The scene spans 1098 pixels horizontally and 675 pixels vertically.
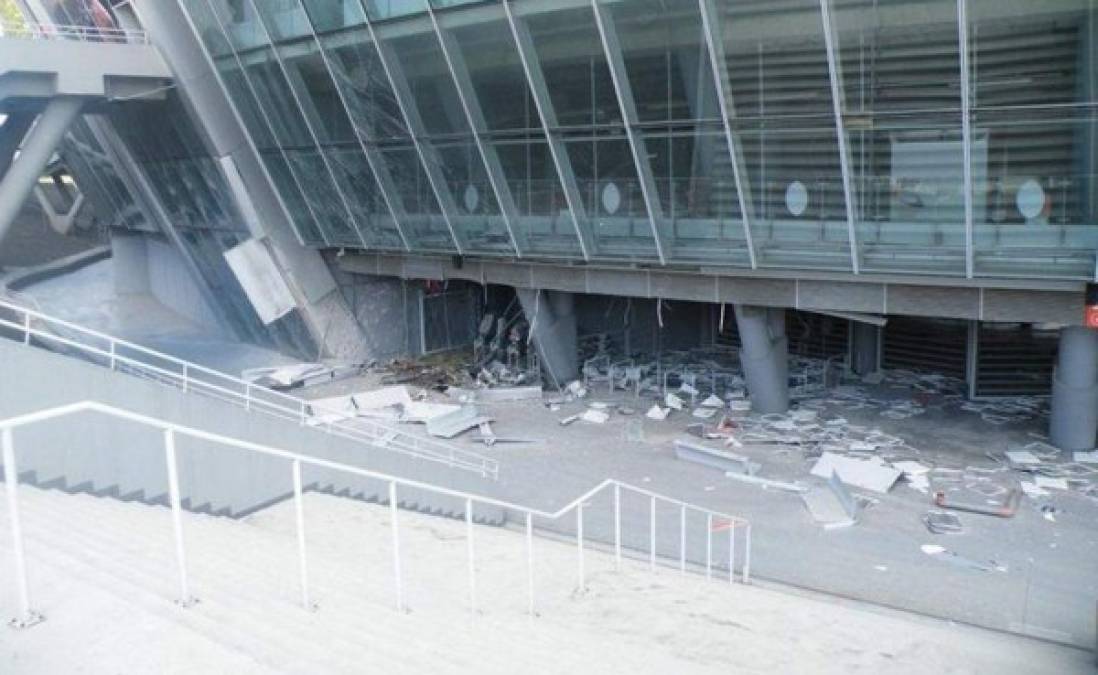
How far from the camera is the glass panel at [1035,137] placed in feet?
39.1

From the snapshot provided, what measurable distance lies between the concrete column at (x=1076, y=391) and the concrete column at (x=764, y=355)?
4.94m

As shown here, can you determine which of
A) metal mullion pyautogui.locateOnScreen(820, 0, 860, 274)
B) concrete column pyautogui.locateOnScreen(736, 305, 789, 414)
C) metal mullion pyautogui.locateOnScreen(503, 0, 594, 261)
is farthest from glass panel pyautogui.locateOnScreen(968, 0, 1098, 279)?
metal mullion pyautogui.locateOnScreen(503, 0, 594, 261)

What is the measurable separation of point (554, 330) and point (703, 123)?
7955 millimetres

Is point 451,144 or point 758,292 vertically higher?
point 451,144

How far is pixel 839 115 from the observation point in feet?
43.5

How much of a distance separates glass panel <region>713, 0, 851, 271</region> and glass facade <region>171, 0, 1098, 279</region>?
0.11ft

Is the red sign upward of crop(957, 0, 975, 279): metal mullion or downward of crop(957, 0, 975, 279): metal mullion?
downward

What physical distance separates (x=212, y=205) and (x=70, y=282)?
13209 millimetres

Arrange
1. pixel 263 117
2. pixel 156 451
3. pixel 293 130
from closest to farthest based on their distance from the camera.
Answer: pixel 156 451, pixel 293 130, pixel 263 117

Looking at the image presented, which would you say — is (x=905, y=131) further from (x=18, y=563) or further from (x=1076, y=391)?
(x=18, y=563)

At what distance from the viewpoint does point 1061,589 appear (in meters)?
10.5

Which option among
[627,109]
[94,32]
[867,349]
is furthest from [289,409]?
[94,32]

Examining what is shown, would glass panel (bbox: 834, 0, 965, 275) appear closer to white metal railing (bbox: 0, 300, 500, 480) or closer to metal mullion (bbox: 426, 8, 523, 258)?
metal mullion (bbox: 426, 8, 523, 258)

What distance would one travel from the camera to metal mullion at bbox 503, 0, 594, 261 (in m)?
15.3
